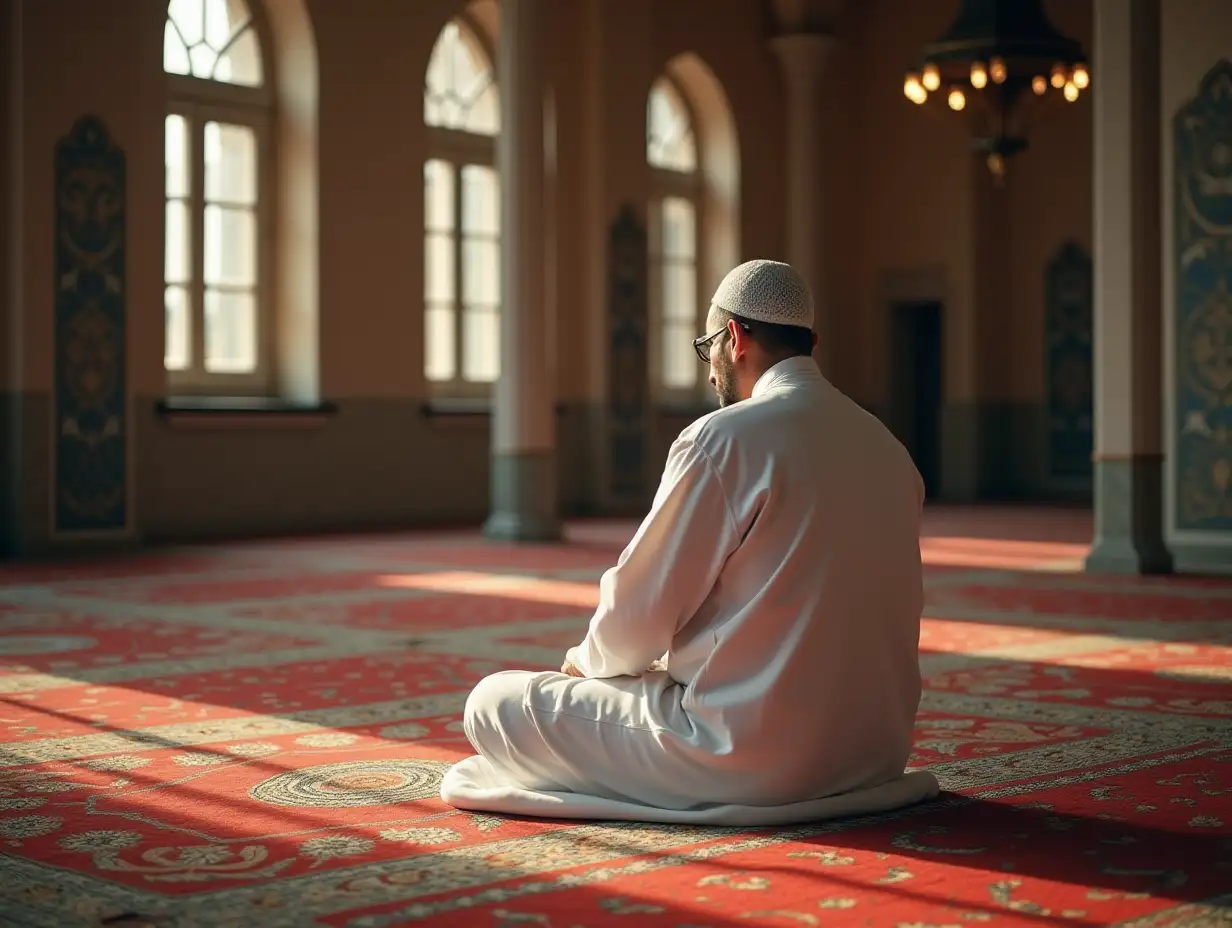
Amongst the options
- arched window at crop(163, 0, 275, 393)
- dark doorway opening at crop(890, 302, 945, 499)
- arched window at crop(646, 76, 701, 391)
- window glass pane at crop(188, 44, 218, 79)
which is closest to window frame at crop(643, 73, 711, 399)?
arched window at crop(646, 76, 701, 391)

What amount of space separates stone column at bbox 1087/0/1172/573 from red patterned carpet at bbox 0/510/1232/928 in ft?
5.33

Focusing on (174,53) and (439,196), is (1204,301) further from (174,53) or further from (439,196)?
(174,53)

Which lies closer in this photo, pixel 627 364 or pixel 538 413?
pixel 538 413

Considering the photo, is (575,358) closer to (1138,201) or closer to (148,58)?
(148,58)

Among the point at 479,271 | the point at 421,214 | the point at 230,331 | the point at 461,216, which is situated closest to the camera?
the point at 230,331

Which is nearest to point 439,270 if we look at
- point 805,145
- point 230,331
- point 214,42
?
point 230,331

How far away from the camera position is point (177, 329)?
39.0 feet

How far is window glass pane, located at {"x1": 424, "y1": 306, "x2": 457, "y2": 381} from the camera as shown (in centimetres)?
1356

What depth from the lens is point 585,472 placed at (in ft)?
47.4

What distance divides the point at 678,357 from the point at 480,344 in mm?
2603

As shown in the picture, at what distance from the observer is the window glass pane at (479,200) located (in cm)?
1375

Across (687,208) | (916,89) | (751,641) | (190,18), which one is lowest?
(751,641)

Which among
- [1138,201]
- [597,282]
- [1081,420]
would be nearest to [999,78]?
[1138,201]

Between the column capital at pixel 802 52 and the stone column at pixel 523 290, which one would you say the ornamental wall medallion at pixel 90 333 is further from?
the column capital at pixel 802 52
